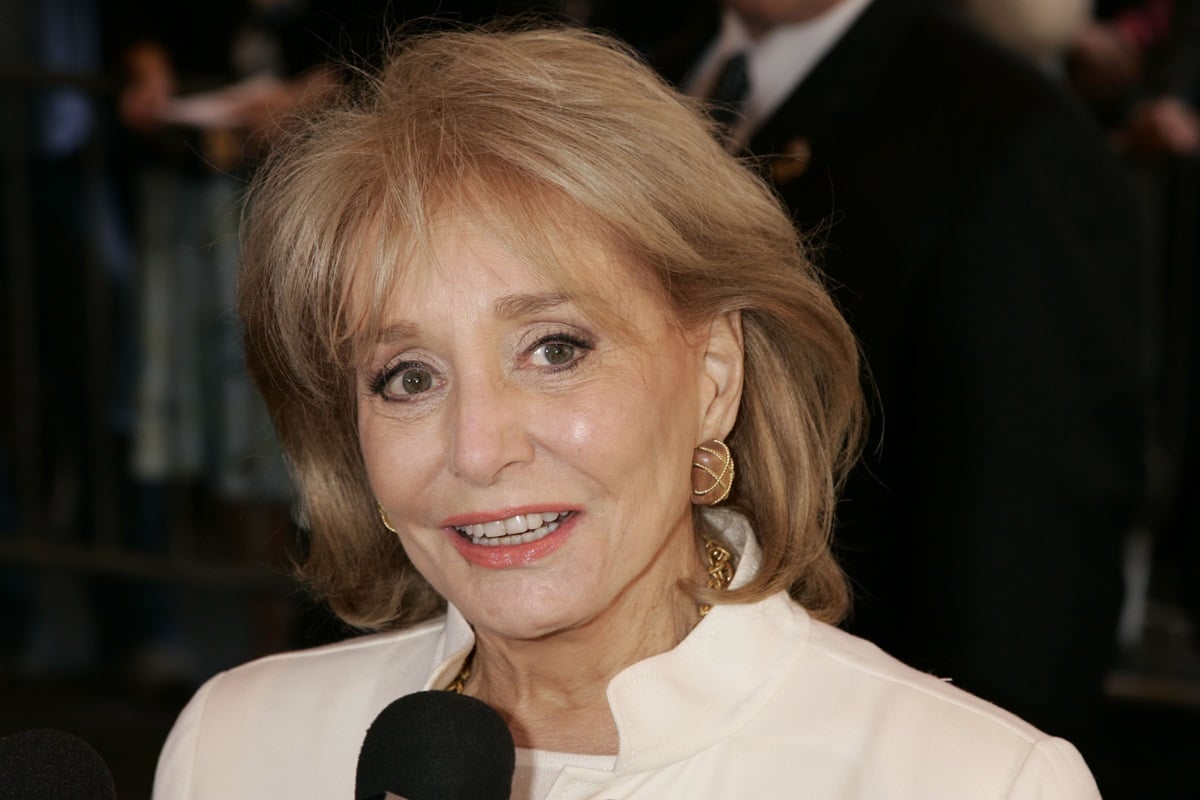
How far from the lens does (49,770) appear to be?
1296mm

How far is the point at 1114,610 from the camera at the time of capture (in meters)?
2.40

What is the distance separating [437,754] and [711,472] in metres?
0.58

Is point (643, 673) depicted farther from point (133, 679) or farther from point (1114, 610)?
point (133, 679)

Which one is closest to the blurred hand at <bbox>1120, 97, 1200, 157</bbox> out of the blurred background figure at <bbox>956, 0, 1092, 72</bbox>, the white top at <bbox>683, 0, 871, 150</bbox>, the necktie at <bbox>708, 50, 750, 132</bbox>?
the blurred background figure at <bbox>956, 0, 1092, 72</bbox>

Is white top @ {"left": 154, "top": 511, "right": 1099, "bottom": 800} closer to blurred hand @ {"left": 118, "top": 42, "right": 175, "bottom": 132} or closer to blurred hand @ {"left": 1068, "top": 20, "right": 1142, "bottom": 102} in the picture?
blurred hand @ {"left": 1068, "top": 20, "right": 1142, "bottom": 102}

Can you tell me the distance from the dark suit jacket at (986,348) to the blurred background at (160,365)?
6.34ft

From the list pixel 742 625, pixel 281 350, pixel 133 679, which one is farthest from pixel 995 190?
pixel 133 679

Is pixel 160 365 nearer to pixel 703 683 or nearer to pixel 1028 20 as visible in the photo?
pixel 1028 20

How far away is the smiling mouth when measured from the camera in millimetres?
1722

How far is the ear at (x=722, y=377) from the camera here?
72.9 inches

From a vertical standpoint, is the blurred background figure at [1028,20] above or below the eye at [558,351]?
below

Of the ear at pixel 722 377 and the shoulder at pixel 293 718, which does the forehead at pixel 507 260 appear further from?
the shoulder at pixel 293 718

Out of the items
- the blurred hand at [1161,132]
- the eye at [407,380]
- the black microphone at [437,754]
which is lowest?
the blurred hand at [1161,132]

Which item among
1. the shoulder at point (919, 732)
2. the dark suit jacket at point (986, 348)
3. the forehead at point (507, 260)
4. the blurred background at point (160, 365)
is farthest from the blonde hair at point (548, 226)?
the blurred background at point (160, 365)
